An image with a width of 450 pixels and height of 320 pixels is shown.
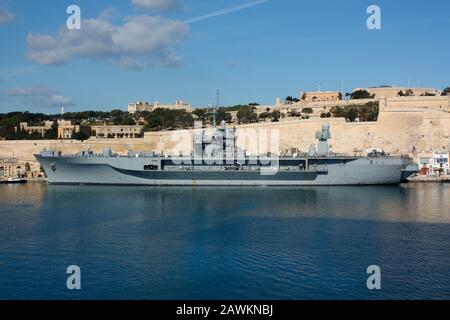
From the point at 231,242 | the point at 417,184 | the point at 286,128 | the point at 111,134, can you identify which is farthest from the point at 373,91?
the point at 231,242

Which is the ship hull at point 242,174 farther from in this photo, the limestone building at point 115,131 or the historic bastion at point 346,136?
the limestone building at point 115,131

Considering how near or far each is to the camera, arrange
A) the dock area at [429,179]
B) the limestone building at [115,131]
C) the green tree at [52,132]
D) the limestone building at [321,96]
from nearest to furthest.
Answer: the dock area at [429,179] → the green tree at [52,132] → the limestone building at [115,131] → the limestone building at [321,96]

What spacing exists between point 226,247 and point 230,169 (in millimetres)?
16867

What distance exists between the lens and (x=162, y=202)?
80.6ft

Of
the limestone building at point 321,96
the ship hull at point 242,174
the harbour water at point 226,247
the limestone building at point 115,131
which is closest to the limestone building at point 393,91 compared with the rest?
the limestone building at point 321,96

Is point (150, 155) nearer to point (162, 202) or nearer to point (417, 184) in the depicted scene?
point (162, 202)

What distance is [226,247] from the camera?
15.2 m

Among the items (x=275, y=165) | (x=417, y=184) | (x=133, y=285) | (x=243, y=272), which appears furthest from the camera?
(x=417, y=184)

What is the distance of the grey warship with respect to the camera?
3167 cm

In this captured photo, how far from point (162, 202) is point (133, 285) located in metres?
12.8

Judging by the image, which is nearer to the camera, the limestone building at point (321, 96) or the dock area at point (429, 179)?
the dock area at point (429, 179)

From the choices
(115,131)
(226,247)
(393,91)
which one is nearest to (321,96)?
(393,91)

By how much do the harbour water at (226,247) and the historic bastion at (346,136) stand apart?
2069cm

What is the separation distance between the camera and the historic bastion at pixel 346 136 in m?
44.9
